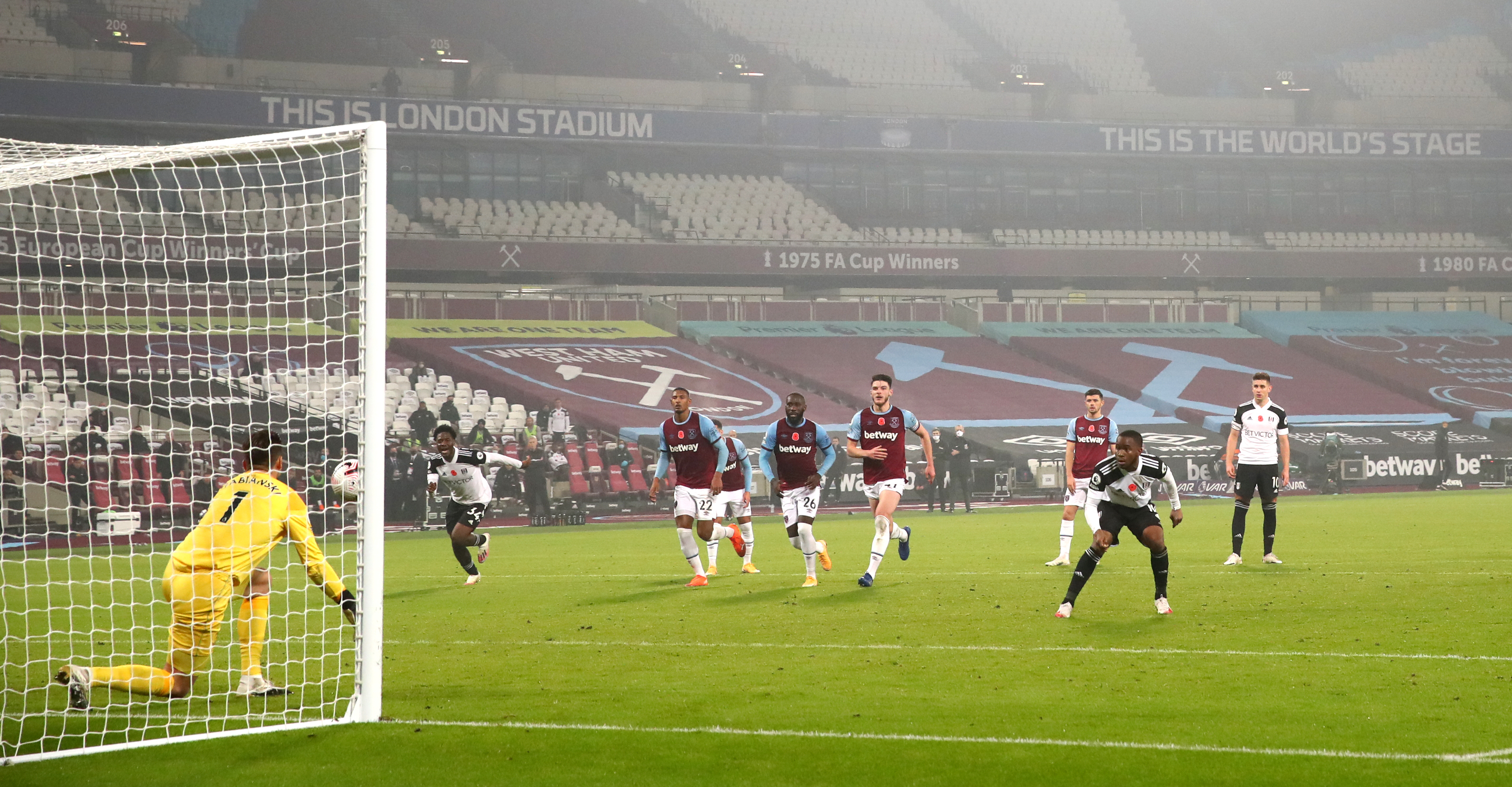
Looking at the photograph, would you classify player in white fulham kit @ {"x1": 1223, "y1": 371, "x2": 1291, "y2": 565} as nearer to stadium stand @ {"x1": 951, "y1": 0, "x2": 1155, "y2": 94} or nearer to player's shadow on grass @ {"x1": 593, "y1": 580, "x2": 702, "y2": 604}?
player's shadow on grass @ {"x1": 593, "y1": 580, "x2": 702, "y2": 604}

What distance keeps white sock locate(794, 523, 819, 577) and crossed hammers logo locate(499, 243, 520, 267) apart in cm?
3036

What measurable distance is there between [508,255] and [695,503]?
29.8 m

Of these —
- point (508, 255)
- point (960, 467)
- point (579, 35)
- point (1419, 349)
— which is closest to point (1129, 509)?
point (960, 467)

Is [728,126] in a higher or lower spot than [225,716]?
higher

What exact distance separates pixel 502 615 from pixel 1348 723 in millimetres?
7464

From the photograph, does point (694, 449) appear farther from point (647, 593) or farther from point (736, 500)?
point (647, 593)

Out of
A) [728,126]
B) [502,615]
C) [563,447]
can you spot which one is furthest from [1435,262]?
[502,615]

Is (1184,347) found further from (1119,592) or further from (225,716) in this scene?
(225,716)

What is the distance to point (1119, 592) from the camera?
12.5 meters

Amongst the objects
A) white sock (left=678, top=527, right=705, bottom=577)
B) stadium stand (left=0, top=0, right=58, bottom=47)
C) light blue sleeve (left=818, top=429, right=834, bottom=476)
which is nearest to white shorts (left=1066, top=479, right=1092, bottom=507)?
light blue sleeve (left=818, top=429, right=834, bottom=476)

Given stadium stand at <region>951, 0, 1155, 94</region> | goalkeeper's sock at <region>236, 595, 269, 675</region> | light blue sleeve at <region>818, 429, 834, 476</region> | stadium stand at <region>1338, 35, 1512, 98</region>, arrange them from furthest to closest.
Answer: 1. stadium stand at <region>1338, 35, 1512, 98</region>
2. stadium stand at <region>951, 0, 1155, 94</region>
3. light blue sleeve at <region>818, 429, 834, 476</region>
4. goalkeeper's sock at <region>236, 595, 269, 675</region>

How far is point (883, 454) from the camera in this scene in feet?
44.3

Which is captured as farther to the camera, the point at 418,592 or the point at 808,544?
the point at 418,592

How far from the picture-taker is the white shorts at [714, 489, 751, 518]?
14781 millimetres
